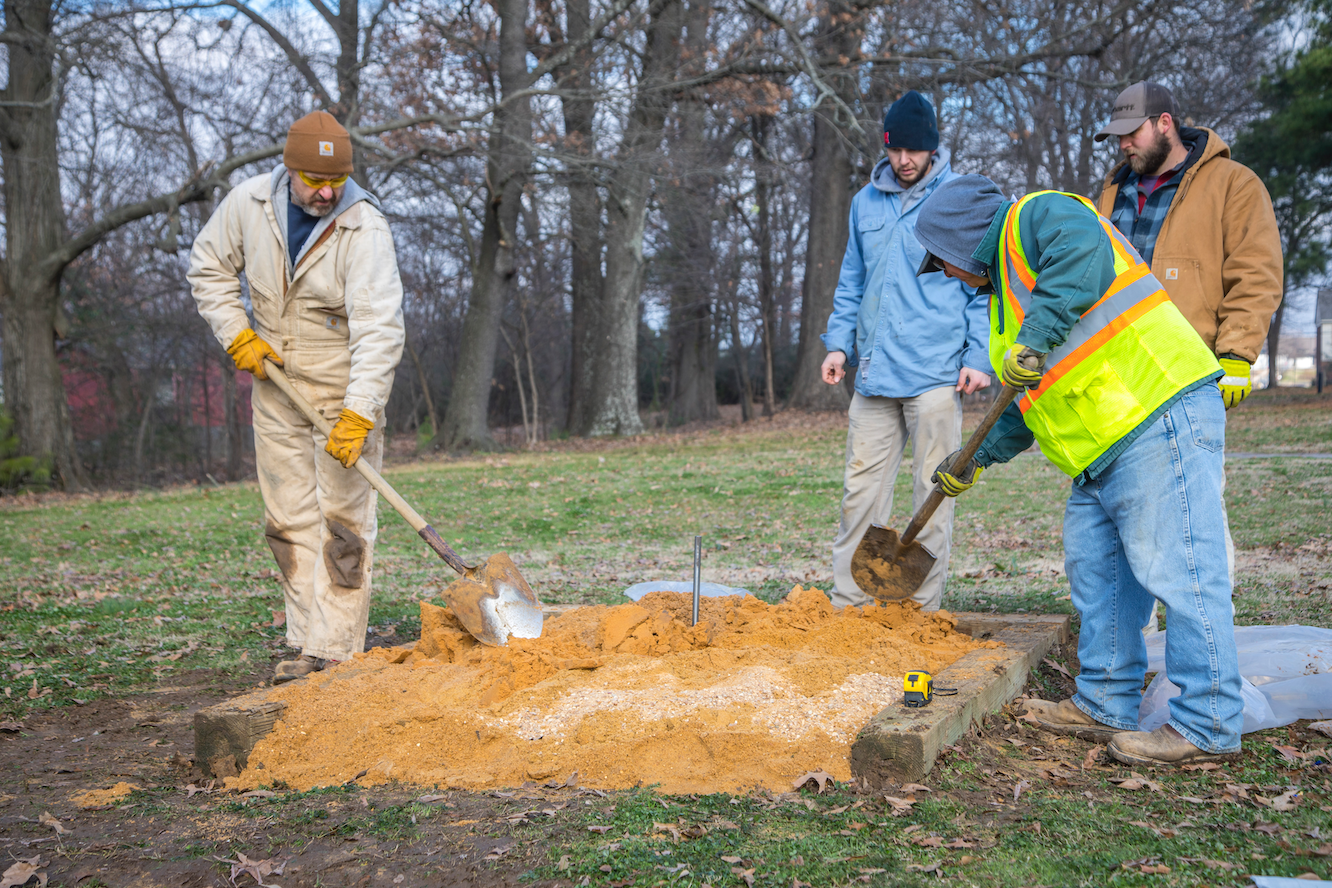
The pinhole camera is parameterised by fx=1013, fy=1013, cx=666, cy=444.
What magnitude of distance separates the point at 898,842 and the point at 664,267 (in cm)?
2409

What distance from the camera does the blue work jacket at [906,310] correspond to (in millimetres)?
4504

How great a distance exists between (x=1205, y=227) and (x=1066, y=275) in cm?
132

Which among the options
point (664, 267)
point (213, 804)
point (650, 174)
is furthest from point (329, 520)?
point (664, 267)

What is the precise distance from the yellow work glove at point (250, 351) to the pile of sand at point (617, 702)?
129cm

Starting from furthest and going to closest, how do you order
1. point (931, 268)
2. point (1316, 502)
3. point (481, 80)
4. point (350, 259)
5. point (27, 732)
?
1. point (481, 80)
2. point (1316, 502)
3. point (350, 259)
4. point (27, 732)
5. point (931, 268)

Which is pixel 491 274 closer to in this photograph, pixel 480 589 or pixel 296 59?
pixel 296 59

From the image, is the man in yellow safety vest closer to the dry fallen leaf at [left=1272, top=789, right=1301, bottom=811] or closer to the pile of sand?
the dry fallen leaf at [left=1272, top=789, right=1301, bottom=811]

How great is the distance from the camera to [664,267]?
26.0m

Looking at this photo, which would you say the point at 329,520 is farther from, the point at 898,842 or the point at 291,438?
the point at 898,842

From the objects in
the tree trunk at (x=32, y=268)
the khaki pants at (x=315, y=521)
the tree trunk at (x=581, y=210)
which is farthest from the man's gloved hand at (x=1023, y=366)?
the tree trunk at (x=32, y=268)

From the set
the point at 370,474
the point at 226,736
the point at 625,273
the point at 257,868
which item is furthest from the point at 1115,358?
the point at 625,273

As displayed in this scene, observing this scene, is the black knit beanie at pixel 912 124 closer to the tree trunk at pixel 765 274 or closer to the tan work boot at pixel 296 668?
the tan work boot at pixel 296 668

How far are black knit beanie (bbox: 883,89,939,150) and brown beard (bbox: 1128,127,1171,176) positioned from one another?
84 centimetres

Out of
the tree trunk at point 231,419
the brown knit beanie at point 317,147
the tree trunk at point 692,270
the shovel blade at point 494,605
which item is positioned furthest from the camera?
Result: the tree trunk at point 231,419
